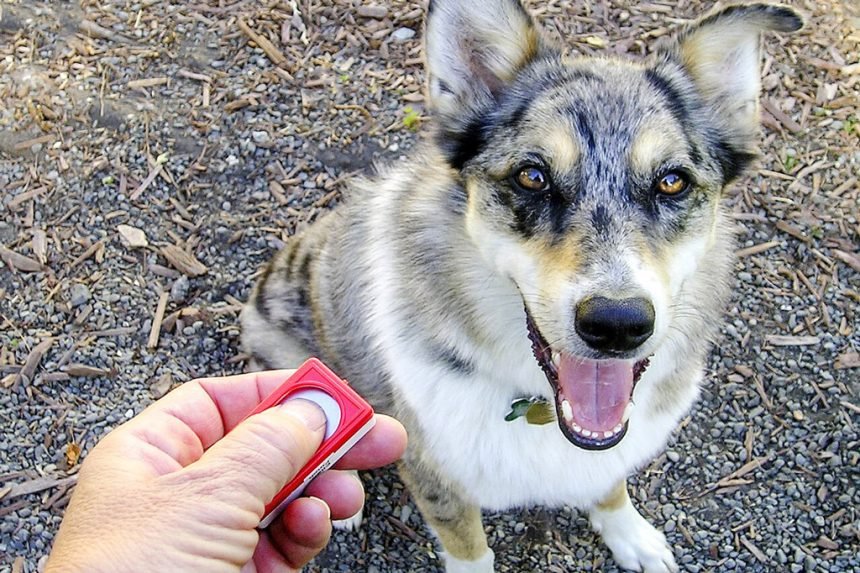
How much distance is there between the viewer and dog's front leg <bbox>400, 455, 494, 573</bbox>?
3.69 m

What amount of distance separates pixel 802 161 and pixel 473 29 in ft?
10.4

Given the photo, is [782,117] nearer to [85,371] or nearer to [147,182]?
[147,182]

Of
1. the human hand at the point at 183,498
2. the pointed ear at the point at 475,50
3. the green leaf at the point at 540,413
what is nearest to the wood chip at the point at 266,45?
the pointed ear at the point at 475,50

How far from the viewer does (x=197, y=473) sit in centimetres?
233

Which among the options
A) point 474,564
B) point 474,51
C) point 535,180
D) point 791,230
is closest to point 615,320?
point 535,180

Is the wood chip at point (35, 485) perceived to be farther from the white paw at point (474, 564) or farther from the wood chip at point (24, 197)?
the white paw at point (474, 564)

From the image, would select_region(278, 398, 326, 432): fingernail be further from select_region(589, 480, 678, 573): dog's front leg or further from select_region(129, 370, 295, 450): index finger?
select_region(589, 480, 678, 573): dog's front leg

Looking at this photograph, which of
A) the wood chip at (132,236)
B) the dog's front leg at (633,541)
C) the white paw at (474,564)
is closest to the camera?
the white paw at (474,564)

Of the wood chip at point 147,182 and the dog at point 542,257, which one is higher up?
the dog at point 542,257

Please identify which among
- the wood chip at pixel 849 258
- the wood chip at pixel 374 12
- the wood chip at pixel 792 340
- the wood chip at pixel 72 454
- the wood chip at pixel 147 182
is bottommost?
the wood chip at pixel 72 454

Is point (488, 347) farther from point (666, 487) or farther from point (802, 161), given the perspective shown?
point (802, 161)

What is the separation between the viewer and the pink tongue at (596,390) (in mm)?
3045

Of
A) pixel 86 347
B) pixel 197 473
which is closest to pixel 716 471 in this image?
pixel 197 473

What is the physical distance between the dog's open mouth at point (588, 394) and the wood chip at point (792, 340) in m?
2.13
